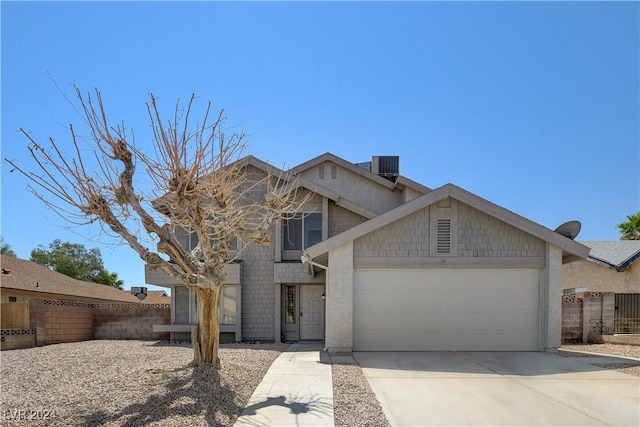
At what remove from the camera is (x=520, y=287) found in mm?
10602

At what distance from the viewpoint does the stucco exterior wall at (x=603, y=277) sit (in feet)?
57.7

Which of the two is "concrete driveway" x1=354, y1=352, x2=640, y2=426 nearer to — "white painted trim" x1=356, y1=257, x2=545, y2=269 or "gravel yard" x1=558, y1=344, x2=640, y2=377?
"gravel yard" x1=558, y1=344, x2=640, y2=377

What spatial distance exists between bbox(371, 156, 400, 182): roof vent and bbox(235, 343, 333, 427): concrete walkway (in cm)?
1049

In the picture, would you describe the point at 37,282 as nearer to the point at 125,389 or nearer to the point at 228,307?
the point at 228,307

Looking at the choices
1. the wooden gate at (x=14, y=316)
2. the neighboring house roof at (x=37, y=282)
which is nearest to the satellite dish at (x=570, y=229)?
the wooden gate at (x=14, y=316)

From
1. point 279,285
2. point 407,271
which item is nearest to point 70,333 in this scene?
point 279,285

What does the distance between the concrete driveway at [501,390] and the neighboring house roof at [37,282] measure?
586 inches

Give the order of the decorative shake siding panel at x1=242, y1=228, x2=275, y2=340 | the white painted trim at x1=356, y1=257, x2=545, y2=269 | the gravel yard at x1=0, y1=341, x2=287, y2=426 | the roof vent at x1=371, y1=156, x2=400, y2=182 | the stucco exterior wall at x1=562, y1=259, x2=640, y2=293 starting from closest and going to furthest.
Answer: the gravel yard at x1=0, y1=341, x2=287, y2=426 < the white painted trim at x1=356, y1=257, x2=545, y2=269 < the decorative shake siding panel at x1=242, y1=228, x2=275, y2=340 < the stucco exterior wall at x1=562, y1=259, x2=640, y2=293 < the roof vent at x1=371, y1=156, x2=400, y2=182

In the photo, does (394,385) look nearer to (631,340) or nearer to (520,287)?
(520,287)

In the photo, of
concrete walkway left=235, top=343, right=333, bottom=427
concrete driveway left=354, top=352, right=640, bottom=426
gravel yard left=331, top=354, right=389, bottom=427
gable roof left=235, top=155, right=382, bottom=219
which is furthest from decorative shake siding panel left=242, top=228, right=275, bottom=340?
gravel yard left=331, top=354, right=389, bottom=427

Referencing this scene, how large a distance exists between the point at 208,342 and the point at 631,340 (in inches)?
488

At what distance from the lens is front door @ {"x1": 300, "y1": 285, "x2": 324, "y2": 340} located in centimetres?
1391

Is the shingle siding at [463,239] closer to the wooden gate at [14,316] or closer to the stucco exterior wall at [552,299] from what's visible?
the stucco exterior wall at [552,299]

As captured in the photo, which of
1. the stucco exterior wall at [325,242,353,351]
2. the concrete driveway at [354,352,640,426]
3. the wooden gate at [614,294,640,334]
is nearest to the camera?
the concrete driveway at [354,352,640,426]
